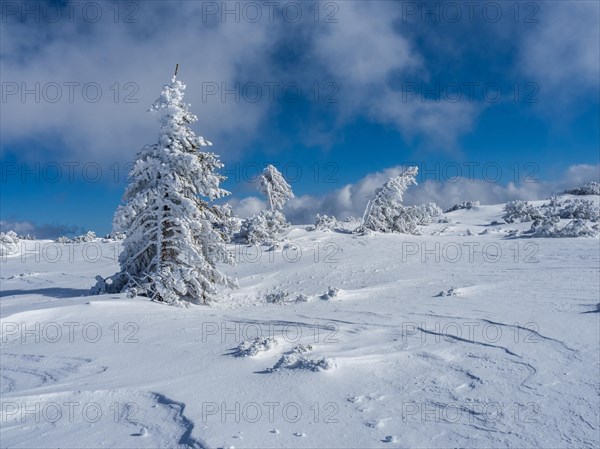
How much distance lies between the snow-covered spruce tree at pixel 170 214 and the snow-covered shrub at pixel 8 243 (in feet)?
60.8

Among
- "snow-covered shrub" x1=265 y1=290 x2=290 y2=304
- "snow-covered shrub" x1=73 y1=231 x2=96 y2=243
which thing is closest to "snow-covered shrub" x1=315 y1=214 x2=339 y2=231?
"snow-covered shrub" x1=265 y1=290 x2=290 y2=304

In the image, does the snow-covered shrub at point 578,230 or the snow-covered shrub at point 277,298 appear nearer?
the snow-covered shrub at point 277,298

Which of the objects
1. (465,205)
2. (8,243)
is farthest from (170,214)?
(465,205)

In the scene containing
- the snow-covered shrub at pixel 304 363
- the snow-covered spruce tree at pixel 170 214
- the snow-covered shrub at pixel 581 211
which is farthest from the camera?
the snow-covered shrub at pixel 581 211

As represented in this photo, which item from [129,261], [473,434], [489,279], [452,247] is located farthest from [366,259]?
[473,434]

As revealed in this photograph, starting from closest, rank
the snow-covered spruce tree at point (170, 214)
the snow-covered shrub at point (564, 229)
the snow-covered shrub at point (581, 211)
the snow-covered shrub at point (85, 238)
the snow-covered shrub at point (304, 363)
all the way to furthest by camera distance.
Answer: the snow-covered shrub at point (304, 363), the snow-covered spruce tree at point (170, 214), the snow-covered shrub at point (564, 229), the snow-covered shrub at point (581, 211), the snow-covered shrub at point (85, 238)

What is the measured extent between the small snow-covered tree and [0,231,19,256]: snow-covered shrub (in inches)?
671

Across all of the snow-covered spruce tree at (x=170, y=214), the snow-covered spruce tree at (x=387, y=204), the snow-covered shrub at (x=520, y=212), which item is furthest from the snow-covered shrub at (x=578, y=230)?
the snow-covered spruce tree at (x=170, y=214)

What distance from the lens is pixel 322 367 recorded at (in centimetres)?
606

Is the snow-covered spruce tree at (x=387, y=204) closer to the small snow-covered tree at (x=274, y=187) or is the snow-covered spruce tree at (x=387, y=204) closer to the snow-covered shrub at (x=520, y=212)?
the snow-covered shrub at (x=520, y=212)

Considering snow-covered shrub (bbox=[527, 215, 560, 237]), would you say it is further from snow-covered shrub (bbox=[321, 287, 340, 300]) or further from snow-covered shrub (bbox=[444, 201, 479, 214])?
snow-covered shrub (bbox=[444, 201, 479, 214])

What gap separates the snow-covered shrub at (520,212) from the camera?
27.7m

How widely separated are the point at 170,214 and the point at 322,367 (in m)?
8.13

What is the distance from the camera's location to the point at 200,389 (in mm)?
5656
